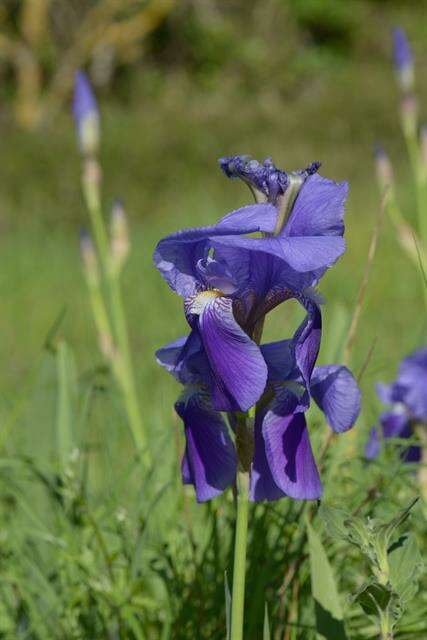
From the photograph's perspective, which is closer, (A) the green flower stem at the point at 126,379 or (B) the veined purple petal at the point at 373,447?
(B) the veined purple petal at the point at 373,447

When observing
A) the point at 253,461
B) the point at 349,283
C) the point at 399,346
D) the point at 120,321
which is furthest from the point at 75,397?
the point at 349,283

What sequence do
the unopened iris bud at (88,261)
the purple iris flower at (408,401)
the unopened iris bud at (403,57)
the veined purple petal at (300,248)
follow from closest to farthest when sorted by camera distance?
the veined purple petal at (300,248) < the purple iris flower at (408,401) < the unopened iris bud at (88,261) < the unopened iris bud at (403,57)

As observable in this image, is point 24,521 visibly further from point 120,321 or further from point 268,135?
point 268,135

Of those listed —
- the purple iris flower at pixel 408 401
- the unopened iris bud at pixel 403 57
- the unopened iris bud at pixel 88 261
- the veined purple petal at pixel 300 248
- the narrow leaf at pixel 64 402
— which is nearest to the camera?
the veined purple petal at pixel 300 248

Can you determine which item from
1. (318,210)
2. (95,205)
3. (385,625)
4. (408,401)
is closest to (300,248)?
(318,210)

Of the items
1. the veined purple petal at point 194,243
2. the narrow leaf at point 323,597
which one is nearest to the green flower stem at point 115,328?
the narrow leaf at point 323,597

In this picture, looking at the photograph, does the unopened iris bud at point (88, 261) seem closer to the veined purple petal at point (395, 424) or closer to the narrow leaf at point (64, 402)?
the narrow leaf at point (64, 402)

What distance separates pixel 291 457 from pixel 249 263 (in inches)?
5.8

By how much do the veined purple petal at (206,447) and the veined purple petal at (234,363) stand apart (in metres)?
0.08

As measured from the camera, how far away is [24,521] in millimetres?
1336

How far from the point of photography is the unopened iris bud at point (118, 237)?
1622 millimetres

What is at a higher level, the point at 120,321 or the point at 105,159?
the point at 105,159

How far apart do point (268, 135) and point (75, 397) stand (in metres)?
6.94

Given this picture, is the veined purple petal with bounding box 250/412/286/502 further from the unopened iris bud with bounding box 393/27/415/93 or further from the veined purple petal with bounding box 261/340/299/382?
the unopened iris bud with bounding box 393/27/415/93
